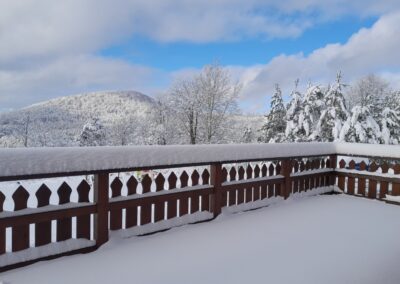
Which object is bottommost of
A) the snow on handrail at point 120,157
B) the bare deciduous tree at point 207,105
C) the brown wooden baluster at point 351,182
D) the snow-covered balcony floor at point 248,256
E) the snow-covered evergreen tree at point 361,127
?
the snow-covered balcony floor at point 248,256

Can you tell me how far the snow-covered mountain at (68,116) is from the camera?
57.0m

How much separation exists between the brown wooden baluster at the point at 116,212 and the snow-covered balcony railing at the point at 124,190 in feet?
0.04

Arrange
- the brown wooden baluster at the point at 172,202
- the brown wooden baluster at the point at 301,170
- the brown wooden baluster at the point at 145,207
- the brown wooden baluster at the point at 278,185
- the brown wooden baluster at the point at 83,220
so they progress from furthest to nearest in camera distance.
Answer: the brown wooden baluster at the point at 301,170 < the brown wooden baluster at the point at 278,185 < the brown wooden baluster at the point at 172,202 < the brown wooden baluster at the point at 145,207 < the brown wooden baluster at the point at 83,220

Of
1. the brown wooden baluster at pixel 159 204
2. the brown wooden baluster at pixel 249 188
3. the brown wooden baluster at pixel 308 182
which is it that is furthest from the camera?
the brown wooden baluster at pixel 308 182

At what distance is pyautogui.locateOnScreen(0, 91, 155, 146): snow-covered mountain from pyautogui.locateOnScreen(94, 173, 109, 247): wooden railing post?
45.5 metres

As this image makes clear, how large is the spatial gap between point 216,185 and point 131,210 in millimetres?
1405

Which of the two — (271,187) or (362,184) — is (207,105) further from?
(271,187)

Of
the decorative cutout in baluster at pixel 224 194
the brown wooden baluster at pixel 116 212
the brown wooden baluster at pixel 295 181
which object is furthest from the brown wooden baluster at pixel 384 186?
the brown wooden baluster at pixel 116 212

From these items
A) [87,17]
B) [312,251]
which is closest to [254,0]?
[87,17]

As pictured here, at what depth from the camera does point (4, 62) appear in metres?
73.1

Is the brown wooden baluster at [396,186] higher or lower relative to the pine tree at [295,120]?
lower

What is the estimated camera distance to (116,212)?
3.90 metres

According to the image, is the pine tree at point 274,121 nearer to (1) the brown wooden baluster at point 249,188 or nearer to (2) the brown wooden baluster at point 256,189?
(2) the brown wooden baluster at point 256,189

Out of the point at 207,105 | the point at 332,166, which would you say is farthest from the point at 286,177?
the point at 207,105
